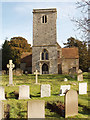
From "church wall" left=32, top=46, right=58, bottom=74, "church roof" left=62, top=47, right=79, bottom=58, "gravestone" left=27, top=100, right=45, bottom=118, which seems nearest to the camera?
"gravestone" left=27, top=100, right=45, bottom=118

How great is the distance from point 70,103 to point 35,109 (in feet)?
5.77

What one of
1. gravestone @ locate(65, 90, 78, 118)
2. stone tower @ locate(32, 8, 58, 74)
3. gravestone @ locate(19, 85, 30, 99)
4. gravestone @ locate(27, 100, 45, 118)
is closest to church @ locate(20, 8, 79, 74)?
stone tower @ locate(32, 8, 58, 74)

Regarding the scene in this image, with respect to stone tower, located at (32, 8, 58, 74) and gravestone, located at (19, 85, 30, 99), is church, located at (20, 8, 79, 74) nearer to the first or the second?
stone tower, located at (32, 8, 58, 74)

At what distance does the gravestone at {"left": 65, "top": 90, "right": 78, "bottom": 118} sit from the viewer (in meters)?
6.62

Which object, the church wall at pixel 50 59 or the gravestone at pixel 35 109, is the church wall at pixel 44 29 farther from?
the gravestone at pixel 35 109

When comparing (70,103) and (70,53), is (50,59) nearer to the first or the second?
(70,53)

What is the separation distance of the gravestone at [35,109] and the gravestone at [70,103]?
1.31 meters

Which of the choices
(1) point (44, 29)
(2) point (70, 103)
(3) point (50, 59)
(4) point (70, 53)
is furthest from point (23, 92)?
(4) point (70, 53)

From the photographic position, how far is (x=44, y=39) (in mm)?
30578

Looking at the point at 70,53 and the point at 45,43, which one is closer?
the point at 45,43

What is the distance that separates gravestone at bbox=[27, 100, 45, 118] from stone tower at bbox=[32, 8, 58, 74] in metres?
24.3

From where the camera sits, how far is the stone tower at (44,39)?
99.2 feet

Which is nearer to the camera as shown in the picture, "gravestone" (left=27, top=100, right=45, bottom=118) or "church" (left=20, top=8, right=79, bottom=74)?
"gravestone" (left=27, top=100, right=45, bottom=118)

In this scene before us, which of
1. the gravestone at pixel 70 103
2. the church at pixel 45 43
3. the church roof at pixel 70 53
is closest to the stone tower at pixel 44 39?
the church at pixel 45 43
